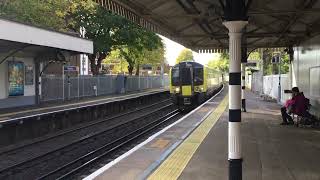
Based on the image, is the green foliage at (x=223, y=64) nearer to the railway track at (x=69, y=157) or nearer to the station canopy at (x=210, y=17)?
Result: the railway track at (x=69, y=157)

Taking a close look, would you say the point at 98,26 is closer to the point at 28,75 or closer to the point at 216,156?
the point at 28,75

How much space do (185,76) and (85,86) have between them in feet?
42.6

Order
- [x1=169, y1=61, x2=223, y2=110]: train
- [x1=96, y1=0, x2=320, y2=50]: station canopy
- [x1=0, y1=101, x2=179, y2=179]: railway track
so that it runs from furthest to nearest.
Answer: [x1=169, y1=61, x2=223, y2=110]: train, [x1=96, y1=0, x2=320, y2=50]: station canopy, [x1=0, y1=101, x2=179, y2=179]: railway track

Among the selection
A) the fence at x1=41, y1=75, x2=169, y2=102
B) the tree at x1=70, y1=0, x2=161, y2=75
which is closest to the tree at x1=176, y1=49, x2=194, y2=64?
the fence at x1=41, y1=75, x2=169, y2=102

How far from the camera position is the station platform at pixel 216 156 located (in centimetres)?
870

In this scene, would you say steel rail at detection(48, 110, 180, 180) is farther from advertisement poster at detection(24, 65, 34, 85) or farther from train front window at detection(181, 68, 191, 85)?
advertisement poster at detection(24, 65, 34, 85)

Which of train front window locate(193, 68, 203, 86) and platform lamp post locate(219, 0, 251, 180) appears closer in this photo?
platform lamp post locate(219, 0, 251, 180)

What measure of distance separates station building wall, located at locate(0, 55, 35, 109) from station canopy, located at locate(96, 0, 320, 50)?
1044 centimetres

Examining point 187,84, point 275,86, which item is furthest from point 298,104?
point 275,86

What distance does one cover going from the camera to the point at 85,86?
40.0m

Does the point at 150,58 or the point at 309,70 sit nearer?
the point at 309,70

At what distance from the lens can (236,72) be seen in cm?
657

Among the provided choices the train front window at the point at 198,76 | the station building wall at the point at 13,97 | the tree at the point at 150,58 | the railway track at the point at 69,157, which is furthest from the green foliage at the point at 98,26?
the railway track at the point at 69,157

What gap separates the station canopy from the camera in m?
12.1
